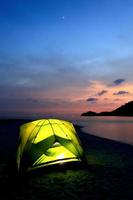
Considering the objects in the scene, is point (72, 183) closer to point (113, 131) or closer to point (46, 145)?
point (46, 145)

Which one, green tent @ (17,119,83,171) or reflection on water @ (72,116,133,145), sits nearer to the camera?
green tent @ (17,119,83,171)

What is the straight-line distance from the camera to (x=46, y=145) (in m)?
10.4

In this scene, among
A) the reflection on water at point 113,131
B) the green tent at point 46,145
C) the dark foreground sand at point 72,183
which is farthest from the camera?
the reflection on water at point 113,131

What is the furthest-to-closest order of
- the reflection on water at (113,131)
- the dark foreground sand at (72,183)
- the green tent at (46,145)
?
the reflection on water at (113,131), the green tent at (46,145), the dark foreground sand at (72,183)

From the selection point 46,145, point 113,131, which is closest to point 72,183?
point 46,145

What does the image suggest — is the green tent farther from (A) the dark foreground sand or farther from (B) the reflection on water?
(B) the reflection on water

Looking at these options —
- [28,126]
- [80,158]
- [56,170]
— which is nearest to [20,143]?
[28,126]

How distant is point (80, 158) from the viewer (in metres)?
10.9

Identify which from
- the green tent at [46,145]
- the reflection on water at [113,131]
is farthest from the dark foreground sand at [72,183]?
the reflection on water at [113,131]

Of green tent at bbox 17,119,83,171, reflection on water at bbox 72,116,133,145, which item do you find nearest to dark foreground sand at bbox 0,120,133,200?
green tent at bbox 17,119,83,171

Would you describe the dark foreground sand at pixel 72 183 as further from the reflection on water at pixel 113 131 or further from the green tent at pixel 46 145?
the reflection on water at pixel 113 131

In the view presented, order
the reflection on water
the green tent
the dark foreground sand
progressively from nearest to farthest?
the dark foreground sand
the green tent
the reflection on water

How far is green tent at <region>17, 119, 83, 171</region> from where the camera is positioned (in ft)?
33.1

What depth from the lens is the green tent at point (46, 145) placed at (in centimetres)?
1008
